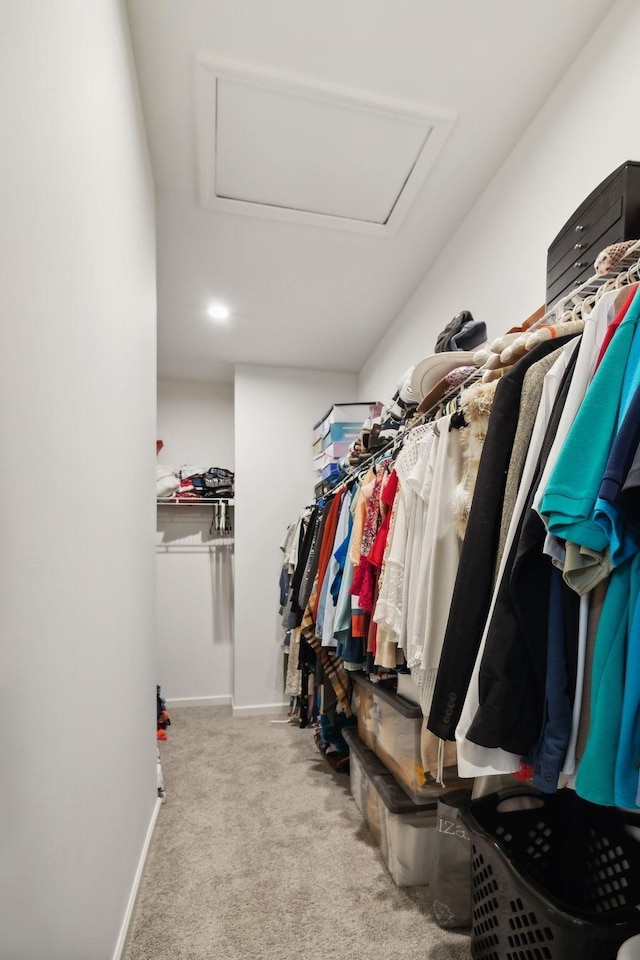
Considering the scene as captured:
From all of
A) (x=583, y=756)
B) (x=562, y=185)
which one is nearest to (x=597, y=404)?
(x=583, y=756)

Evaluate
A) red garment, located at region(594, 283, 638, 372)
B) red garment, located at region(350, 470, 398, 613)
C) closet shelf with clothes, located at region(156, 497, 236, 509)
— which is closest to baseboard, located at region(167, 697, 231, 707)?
closet shelf with clothes, located at region(156, 497, 236, 509)

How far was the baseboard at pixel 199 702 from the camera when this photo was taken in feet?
11.8

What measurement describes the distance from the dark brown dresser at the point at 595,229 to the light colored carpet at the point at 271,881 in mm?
1783

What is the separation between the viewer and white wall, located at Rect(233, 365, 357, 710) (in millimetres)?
3512

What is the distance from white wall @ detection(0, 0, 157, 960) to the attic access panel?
1.11ft

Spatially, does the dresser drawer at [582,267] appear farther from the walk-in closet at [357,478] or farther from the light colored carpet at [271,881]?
the light colored carpet at [271,881]

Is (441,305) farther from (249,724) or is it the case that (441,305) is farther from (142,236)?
(249,724)

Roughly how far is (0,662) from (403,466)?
1.13 meters

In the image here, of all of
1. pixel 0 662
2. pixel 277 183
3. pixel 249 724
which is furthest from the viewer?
pixel 249 724

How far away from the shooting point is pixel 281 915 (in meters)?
1.41

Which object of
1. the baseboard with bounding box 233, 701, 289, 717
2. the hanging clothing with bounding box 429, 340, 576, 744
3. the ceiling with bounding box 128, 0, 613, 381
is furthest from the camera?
the baseboard with bounding box 233, 701, 289, 717

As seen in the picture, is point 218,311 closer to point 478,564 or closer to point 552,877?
point 478,564

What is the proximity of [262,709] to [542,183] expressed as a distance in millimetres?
3504

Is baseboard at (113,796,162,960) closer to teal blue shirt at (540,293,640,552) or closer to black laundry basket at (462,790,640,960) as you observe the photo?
black laundry basket at (462,790,640,960)
